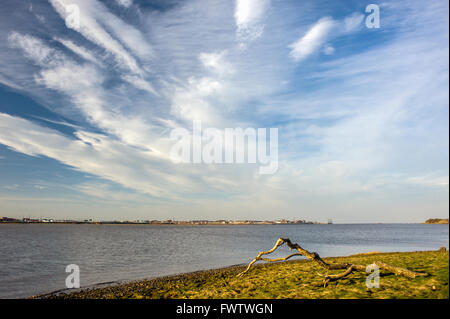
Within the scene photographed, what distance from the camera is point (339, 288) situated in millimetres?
11312

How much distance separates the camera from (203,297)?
13.4 m

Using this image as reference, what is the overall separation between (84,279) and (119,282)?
4297 mm

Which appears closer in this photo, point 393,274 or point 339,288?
point 339,288
